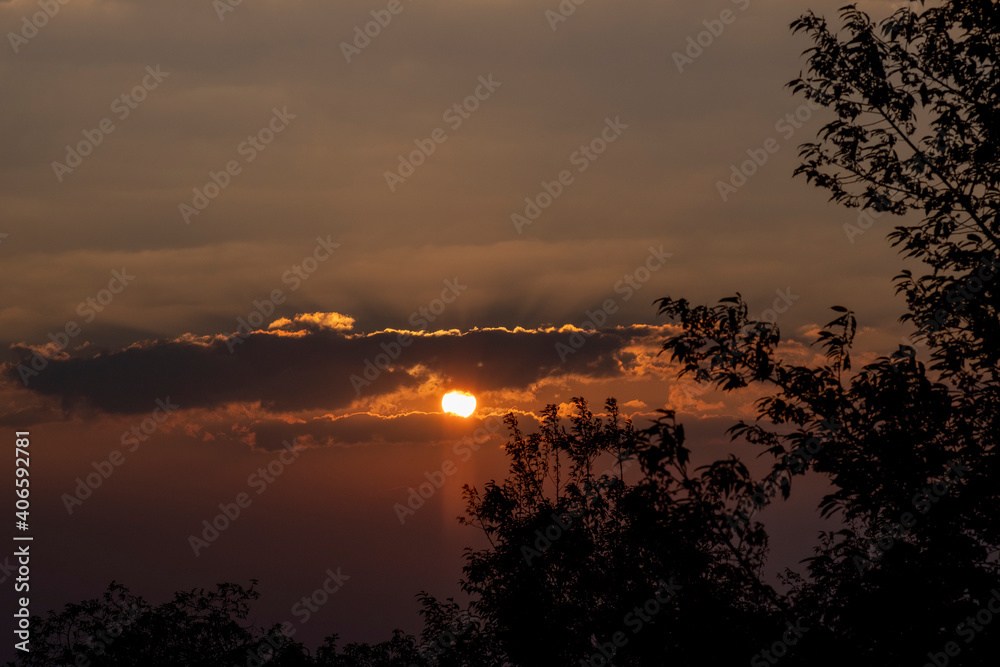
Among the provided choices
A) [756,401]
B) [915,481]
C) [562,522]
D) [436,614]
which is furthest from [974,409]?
[436,614]

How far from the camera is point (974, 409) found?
14.6m

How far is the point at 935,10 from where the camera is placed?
55.6 ft

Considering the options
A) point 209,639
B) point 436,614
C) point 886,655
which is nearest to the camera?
point 886,655

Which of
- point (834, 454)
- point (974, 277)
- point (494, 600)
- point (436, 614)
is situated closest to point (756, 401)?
point (834, 454)

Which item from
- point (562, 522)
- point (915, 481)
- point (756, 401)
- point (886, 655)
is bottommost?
point (886, 655)

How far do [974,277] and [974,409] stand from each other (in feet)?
7.16

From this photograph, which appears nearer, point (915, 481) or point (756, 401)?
point (915, 481)

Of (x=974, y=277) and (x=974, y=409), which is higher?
(x=974, y=277)

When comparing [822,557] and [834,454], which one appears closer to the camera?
[834,454]

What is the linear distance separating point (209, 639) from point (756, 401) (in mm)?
33437

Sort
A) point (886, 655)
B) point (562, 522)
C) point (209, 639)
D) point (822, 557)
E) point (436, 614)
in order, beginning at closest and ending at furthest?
point (886, 655) → point (822, 557) → point (562, 522) → point (436, 614) → point (209, 639)

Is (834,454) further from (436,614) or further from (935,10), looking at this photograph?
(436,614)

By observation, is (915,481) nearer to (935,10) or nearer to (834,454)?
(834,454)

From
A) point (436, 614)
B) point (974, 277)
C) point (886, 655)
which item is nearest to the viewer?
point (886, 655)
